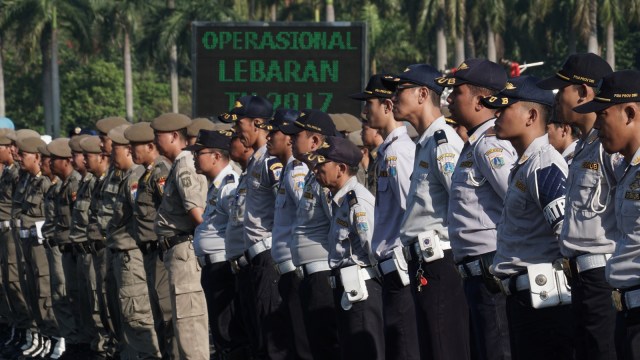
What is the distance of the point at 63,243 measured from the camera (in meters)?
14.5

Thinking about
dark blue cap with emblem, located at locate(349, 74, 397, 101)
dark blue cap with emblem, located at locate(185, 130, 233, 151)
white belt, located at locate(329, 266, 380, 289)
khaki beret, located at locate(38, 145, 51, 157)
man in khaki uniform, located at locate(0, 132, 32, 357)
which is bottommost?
man in khaki uniform, located at locate(0, 132, 32, 357)

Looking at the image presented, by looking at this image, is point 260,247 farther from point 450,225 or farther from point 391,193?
point 450,225

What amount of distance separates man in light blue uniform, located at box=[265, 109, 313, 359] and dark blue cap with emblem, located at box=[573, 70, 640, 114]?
11.4 ft

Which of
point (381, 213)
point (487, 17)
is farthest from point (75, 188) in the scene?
point (487, 17)

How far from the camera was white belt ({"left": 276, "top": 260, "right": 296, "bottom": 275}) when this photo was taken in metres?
9.23

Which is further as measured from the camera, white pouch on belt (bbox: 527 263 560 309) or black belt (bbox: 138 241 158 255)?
black belt (bbox: 138 241 158 255)

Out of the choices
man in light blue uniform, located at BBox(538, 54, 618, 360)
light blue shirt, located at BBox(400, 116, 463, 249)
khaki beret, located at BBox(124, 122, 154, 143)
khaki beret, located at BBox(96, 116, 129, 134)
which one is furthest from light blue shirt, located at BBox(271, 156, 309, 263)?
khaki beret, located at BBox(96, 116, 129, 134)

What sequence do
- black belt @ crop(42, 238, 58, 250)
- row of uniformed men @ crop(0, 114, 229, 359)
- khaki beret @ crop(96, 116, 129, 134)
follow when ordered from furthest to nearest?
black belt @ crop(42, 238, 58, 250)
khaki beret @ crop(96, 116, 129, 134)
row of uniformed men @ crop(0, 114, 229, 359)

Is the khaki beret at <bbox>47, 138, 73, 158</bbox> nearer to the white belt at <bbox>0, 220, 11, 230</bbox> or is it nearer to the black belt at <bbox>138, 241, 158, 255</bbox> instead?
the white belt at <bbox>0, 220, 11, 230</bbox>

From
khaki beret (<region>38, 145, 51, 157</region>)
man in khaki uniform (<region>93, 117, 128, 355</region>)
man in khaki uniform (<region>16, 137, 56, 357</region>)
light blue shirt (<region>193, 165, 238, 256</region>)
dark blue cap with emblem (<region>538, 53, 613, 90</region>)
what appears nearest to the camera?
dark blue cap with emblem (<region>538, 53, 613, 90</region>)

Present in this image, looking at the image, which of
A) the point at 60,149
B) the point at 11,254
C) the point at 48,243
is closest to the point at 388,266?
the point at 60,149

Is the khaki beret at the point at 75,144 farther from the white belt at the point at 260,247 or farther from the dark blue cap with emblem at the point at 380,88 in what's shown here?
the dark blue cap with emblem at the point at 380,88

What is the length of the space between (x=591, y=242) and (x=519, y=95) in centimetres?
98

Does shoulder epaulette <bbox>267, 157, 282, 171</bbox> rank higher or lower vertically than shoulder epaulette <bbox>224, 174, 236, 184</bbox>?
higher
